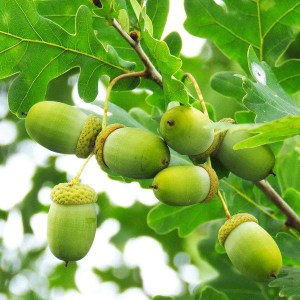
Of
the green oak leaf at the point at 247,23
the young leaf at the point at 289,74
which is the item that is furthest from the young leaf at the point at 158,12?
the young leaf at the point at 289,74

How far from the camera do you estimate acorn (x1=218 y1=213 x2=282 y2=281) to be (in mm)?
1953

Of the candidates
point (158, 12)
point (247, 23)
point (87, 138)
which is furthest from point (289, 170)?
point (87, 138)

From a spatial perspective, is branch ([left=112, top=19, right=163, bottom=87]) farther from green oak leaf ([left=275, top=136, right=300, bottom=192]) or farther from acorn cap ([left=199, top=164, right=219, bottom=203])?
green oak leaf ([left=275, top=136, right=300, bottom=192])

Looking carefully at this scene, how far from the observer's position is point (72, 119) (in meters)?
2.12

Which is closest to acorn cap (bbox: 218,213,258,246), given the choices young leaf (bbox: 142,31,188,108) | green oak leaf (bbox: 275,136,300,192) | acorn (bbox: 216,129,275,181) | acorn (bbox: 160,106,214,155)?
acorn (bbox: 216,129,275,181)

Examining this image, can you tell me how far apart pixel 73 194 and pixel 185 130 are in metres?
0.35

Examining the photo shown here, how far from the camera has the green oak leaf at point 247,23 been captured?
8.59 ft

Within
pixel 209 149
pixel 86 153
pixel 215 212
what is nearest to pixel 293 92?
pixel 215 212

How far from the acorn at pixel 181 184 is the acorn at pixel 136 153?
3cm

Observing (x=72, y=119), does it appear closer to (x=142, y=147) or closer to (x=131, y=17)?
(x=142, y=147)

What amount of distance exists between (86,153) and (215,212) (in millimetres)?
896

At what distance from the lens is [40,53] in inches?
91.6

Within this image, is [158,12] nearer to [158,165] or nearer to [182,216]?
[158,165]

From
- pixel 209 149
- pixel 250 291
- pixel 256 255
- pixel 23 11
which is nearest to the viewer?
pixel 256 255
